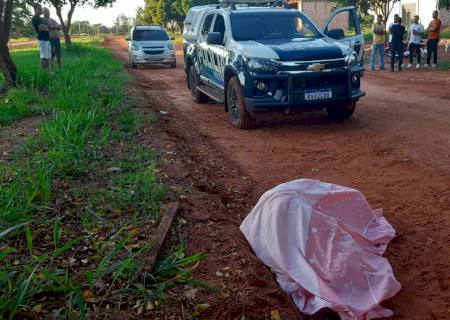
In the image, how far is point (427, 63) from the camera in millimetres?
16781

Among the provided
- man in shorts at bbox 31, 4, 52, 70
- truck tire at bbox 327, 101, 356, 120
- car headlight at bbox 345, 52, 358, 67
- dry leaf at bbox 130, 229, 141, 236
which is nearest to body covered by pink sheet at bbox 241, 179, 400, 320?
dry leaf at bbox 130, 229, 141, 236

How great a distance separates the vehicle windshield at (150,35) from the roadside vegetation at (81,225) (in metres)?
15.2

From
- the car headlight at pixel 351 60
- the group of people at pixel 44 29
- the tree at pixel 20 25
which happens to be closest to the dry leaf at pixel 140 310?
the car headlight at pixel 351 60

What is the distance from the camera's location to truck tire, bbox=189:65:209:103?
11.2 m

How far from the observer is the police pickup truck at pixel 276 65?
765 centimetres

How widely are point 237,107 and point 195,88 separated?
315cm

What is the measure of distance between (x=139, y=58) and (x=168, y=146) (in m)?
15.2

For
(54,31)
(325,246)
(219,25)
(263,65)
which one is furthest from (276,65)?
(54,31)

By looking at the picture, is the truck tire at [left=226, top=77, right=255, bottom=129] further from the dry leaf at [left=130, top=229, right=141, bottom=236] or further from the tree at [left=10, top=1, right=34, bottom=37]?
the tree at [left=10, top=1, right=34, bottom=37]

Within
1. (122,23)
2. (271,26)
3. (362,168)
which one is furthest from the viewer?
(122,23)

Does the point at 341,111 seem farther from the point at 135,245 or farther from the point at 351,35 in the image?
the point at 135,245

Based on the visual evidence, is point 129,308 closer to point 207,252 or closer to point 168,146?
point 207,252

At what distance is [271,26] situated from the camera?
29.7 ft

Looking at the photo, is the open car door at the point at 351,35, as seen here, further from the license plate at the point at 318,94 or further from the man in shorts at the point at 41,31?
the man in shorts at the point at 41,31
